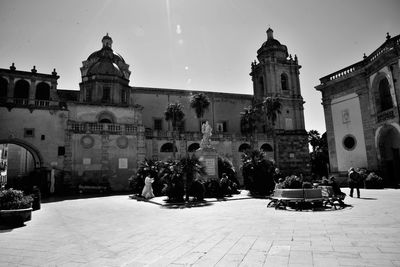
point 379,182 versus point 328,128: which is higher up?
point 328,128

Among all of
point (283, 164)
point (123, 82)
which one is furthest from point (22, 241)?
point (283, 164)

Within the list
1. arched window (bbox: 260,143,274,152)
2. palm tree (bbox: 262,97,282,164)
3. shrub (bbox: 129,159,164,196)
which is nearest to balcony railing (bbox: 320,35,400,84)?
palm tree (bbox: 262,97,282,164)

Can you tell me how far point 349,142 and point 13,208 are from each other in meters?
26.9

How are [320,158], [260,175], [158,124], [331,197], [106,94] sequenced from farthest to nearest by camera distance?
[320,158]
[158,124]
[106,94]
[260,175]
[331,197]

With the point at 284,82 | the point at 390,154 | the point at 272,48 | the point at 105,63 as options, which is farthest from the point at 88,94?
the point at 390,154

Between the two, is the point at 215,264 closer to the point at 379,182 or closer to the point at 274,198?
the point at 274,198

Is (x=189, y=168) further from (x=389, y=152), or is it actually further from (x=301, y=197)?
(x=389, y=152)

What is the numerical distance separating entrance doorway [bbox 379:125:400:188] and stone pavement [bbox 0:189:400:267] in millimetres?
16107

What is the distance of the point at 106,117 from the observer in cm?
3391

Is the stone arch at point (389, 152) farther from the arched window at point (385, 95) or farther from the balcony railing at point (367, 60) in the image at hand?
the balcony railing at point (367, 60)

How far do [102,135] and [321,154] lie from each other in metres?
42.3

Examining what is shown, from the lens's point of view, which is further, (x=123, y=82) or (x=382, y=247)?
(x=123, y=82)

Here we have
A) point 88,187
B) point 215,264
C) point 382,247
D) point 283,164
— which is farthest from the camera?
point 283,164

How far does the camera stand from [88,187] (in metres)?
27.6
